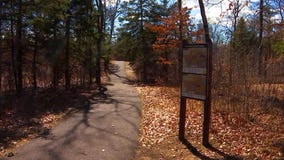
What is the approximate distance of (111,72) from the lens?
3872 centimetres

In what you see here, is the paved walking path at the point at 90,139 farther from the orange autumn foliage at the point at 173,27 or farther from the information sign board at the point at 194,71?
the orange autumn foliage at the point at 173,27

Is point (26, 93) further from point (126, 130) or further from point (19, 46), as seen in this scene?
point (126, 130)

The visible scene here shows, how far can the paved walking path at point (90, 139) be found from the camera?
680 centimetres

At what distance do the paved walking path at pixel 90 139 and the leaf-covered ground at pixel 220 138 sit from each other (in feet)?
1.32

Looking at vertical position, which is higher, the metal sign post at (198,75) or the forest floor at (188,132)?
the metal sign post at (198,75)

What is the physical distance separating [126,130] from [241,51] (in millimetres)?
4607

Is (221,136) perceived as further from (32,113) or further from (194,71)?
(32,113)

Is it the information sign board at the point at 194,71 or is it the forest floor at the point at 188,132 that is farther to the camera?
the information sign board at the point at 194,71

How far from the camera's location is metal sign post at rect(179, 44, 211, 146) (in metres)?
6.99

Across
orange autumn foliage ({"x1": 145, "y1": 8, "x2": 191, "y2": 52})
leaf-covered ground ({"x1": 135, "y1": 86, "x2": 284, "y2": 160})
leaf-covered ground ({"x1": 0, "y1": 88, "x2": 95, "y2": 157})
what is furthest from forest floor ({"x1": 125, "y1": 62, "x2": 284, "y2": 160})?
orange autumn foliage ({"x1": 145, "y1": 8, "x2": 191, "y2": 52})

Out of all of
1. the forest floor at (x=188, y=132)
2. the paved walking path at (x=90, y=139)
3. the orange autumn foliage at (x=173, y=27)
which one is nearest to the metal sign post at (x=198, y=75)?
the forest floor at (x=188, y=132)

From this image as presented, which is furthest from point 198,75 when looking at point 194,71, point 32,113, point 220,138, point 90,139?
point 32,113

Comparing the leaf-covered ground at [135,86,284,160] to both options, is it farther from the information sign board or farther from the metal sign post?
the information sign board

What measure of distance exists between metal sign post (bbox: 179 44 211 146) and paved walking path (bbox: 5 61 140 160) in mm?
1849
